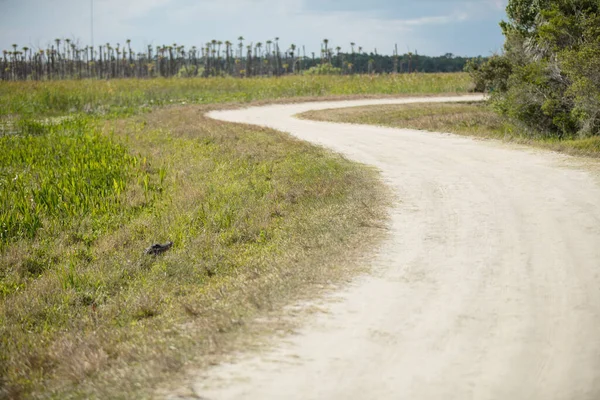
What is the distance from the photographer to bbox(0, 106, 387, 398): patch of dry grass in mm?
5145

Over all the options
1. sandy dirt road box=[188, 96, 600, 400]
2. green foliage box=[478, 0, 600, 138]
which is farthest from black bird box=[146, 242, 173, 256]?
green foliage box=[478, 0, 600, 138]

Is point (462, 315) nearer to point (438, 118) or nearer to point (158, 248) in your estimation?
point (158, 248)

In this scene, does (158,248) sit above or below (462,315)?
below

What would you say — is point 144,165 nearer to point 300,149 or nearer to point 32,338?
point 300,149

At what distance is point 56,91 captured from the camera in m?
33.5

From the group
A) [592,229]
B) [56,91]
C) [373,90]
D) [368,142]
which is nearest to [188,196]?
[368,142]

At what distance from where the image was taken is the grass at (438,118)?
721 inches

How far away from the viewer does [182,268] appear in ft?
27.5

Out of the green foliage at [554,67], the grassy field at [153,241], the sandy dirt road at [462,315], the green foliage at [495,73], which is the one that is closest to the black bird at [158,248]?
the grassy field at [153,241]

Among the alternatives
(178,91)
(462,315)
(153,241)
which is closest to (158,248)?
(153,241)

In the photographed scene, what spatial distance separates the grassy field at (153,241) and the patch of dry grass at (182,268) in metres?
0.02

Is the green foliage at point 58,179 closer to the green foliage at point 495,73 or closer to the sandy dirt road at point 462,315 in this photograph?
the sandy dirt road at point 462,315

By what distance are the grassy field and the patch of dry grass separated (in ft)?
0.08

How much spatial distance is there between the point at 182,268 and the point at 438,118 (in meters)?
16.6
